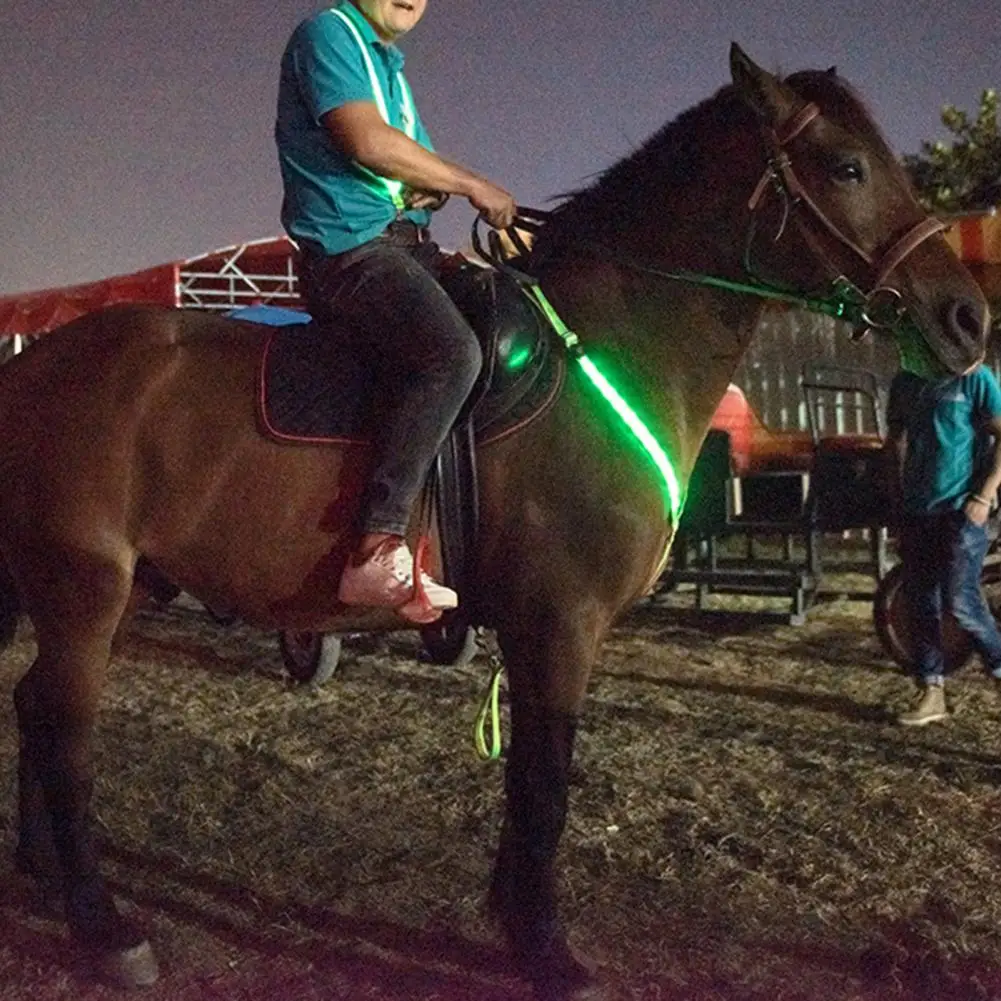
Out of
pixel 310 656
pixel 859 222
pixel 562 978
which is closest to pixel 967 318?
pixel 859 222

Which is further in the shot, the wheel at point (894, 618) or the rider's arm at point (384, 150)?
the wheel at point (894, 618)

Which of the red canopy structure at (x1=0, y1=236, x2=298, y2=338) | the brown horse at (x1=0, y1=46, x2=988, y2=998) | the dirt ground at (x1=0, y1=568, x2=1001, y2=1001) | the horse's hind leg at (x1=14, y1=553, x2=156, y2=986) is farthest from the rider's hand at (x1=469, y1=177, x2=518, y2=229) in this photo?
the red canopy structure at (x1=0, y1=236, x2=298, y2=338)

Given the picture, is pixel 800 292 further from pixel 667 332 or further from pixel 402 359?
pixel 402 359

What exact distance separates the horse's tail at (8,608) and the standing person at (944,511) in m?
4.78

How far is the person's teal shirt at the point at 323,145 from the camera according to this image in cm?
294

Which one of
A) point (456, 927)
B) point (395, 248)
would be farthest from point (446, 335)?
point (456, 927)

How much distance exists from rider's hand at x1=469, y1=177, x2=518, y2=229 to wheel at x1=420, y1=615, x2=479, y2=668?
1.26m

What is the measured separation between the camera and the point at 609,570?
117 inches

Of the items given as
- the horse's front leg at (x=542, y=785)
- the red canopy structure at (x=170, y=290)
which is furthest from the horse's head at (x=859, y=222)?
the red canopy structure at (x=170, y=290)

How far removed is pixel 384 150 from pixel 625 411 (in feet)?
3.41

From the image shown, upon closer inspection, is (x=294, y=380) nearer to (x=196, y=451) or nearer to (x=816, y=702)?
(x=196, y=451)

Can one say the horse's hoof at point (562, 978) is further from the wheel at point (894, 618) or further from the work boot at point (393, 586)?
the wheel at point (894, 618)

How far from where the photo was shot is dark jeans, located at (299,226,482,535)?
9.37ft

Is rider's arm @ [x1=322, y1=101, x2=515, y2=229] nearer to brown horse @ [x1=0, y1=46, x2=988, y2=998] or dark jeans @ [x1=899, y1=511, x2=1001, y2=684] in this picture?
brown horse @ [x1=0, y1=46, x2=988, y2=998]
